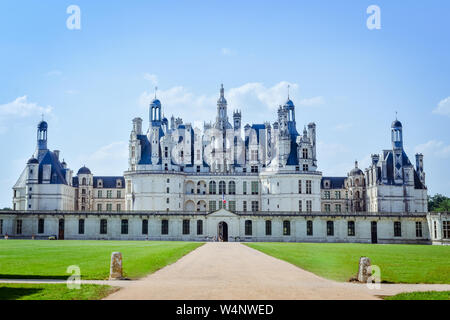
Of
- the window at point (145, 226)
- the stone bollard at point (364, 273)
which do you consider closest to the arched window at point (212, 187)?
the window at point (145, 226)

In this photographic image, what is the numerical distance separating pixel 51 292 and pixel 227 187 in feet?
257

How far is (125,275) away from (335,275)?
9.54m

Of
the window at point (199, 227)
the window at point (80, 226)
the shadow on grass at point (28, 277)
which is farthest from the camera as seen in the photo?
the window at point (80, 226)

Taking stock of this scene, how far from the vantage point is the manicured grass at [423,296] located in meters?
18.9

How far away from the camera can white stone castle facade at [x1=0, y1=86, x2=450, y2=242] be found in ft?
274

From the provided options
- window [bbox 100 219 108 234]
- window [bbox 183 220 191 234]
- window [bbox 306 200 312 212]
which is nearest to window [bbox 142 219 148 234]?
window [bbox 100 219 108 234]

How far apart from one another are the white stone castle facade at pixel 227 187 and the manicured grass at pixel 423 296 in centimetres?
6316

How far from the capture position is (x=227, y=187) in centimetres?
9806

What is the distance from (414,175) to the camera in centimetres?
9912

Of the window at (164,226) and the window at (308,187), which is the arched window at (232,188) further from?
the window at (164,226)

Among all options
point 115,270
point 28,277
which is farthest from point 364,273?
point 28,277

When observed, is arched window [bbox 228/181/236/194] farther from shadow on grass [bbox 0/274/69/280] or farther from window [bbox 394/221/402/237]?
shadow on grass [bbox 0/274/69/280]

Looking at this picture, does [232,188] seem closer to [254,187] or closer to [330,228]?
[254,187]
